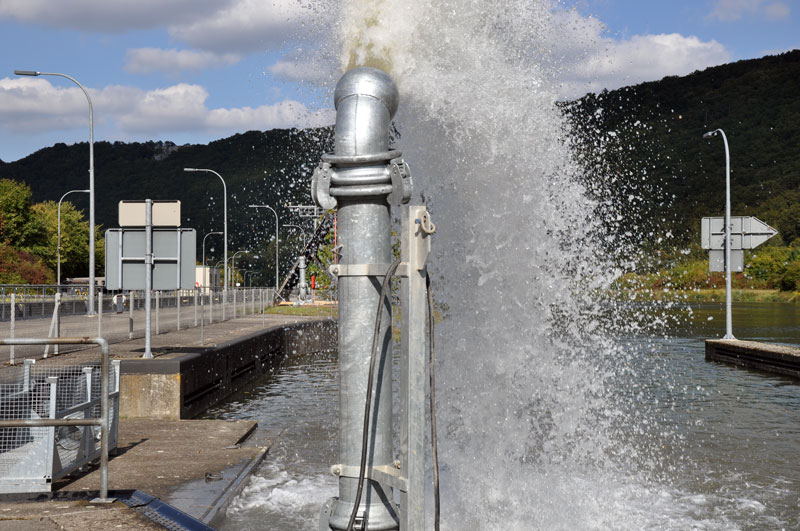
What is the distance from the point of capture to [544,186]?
999 cm

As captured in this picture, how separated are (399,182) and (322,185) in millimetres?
341

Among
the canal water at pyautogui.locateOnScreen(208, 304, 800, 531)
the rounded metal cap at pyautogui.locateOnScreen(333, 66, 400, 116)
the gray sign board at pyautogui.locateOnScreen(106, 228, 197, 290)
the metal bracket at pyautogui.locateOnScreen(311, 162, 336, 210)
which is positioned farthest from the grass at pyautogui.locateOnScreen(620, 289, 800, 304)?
the metal bracket at pyautogui.locateOnScreen(311, 162, 336, 210)

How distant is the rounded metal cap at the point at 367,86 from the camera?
390 cm

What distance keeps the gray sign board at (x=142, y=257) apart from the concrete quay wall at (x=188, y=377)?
119cm

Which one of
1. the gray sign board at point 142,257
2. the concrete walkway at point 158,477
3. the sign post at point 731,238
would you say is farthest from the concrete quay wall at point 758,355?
the gray sign board at point 142,257

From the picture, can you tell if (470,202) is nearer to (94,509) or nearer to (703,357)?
(94,509)

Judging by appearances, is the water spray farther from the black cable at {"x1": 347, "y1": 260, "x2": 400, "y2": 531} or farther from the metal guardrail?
the metal guardrail

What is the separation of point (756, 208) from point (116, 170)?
139 meters

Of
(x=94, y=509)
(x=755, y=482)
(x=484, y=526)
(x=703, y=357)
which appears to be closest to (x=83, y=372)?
(x=94, y=509)

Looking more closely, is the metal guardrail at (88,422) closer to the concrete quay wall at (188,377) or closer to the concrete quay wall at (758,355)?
the concrete quay wall at (188,377)

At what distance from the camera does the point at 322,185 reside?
3.69 metres

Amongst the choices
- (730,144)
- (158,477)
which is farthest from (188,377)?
(730,144)

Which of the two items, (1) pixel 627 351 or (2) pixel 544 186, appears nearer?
(2) pixel 544 186

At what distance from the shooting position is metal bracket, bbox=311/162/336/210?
12.1 ft
